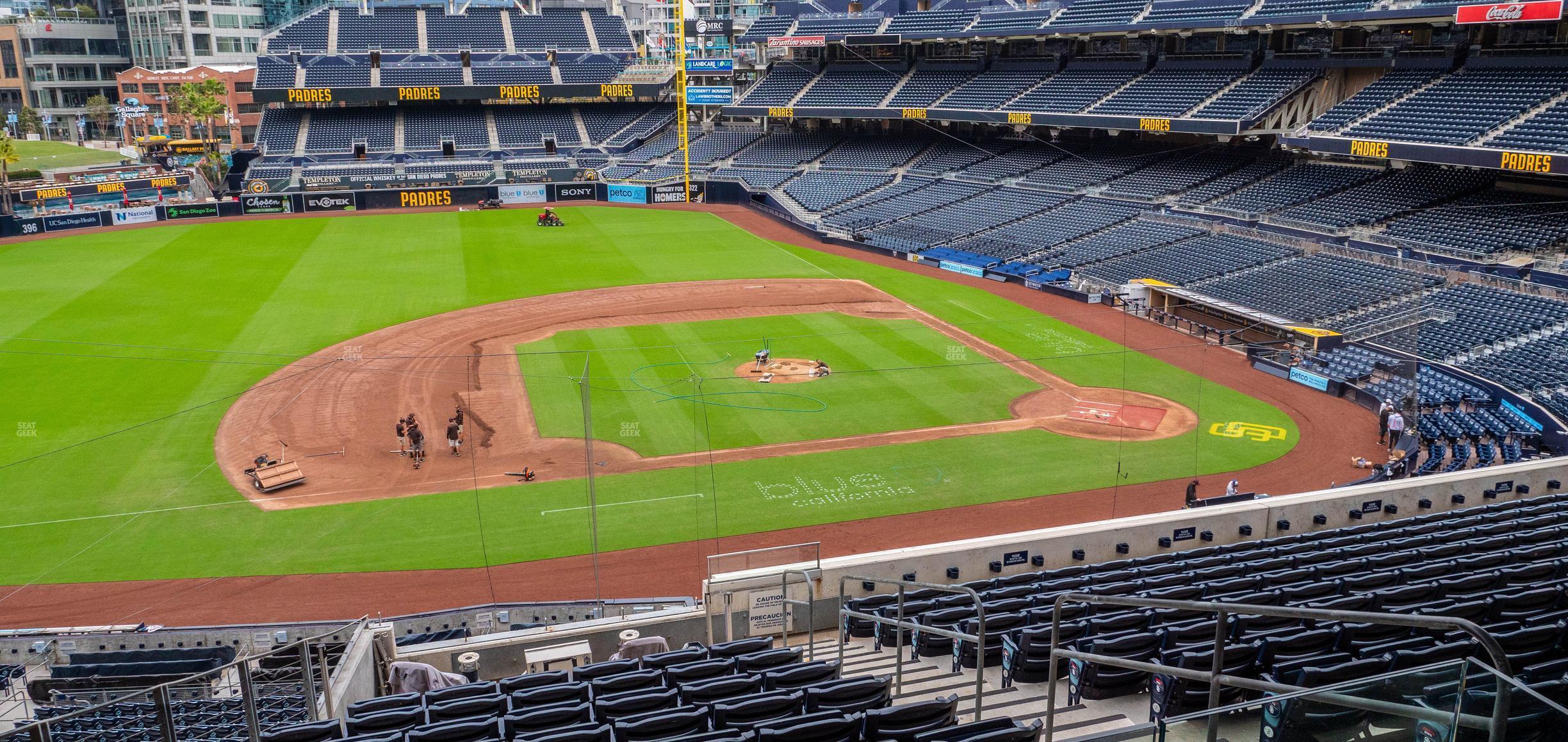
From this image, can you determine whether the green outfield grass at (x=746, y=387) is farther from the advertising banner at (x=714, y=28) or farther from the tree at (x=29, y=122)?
the tree at (x=29, y=122)

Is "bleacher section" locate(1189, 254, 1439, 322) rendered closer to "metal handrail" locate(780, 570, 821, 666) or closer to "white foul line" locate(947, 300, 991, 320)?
"white foul line" locate(947, 300, 991, 320)

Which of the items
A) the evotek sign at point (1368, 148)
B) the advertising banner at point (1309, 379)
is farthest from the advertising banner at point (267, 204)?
the advertising banner at point (1309, 379)

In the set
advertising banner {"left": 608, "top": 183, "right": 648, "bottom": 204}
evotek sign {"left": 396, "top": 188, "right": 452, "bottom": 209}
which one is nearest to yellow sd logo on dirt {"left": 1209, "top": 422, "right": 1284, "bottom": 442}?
advertising banner {"left": 608, "top": 183, "right": 648, "bottom": 204}

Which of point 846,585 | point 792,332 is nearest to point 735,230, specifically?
point 792,332

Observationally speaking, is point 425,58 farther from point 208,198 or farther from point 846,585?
point 846,585

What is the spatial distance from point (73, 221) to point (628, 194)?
106ft

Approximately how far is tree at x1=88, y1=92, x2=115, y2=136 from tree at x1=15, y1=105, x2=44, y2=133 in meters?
4.73

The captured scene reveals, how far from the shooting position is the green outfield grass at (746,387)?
2630 cm

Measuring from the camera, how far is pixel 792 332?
3662 cm

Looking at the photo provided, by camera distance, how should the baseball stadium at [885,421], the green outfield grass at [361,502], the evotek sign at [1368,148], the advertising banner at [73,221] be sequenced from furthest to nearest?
the advertising banner at [73,221] < the evotek sign at [1368,148] < the green outfield grass at [361,502] < the baseball stadium at [885,421]

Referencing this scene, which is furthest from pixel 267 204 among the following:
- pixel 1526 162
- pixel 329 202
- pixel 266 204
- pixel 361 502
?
pixel 1526 162

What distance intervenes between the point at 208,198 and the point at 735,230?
1484 inches

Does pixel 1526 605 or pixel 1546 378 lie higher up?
pixel 1526 605

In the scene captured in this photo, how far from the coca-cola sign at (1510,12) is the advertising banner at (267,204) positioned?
63.4m
